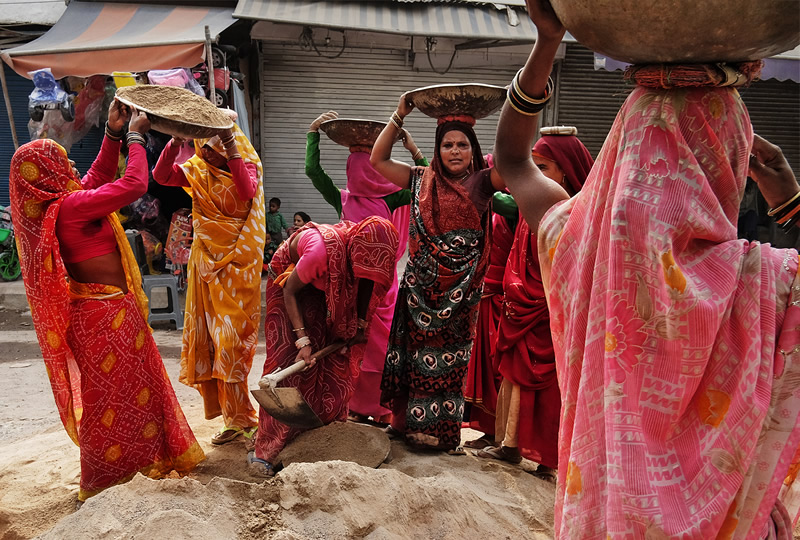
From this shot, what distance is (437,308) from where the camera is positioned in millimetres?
4047

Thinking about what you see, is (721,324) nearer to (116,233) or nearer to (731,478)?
(731,478)

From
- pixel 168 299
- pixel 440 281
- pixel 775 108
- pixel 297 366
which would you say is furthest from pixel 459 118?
pixel 775 108

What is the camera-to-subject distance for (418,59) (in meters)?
10.6

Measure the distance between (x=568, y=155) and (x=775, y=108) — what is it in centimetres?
1000

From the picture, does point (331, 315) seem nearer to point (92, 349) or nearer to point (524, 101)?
point (92, 349)

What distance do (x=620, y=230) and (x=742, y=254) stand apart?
0.86 feet

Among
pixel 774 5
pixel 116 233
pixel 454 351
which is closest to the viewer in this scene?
pixel 774 5

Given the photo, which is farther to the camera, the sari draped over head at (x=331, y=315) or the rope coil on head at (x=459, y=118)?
the rope coil on head at (x=459, y=118)

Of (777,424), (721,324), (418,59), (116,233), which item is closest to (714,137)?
(721,324)

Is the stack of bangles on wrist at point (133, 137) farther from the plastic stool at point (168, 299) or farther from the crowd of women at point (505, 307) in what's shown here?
the plastic stool at point (168, 299)

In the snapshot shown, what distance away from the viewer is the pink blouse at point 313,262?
3.83m

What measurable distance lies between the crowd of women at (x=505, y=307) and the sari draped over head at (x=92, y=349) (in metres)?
0.01

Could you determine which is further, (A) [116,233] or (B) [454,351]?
(B) [454,351]

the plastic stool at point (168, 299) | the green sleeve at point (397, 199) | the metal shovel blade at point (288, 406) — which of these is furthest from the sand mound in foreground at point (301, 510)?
the plastic stool at point (168, 299)
